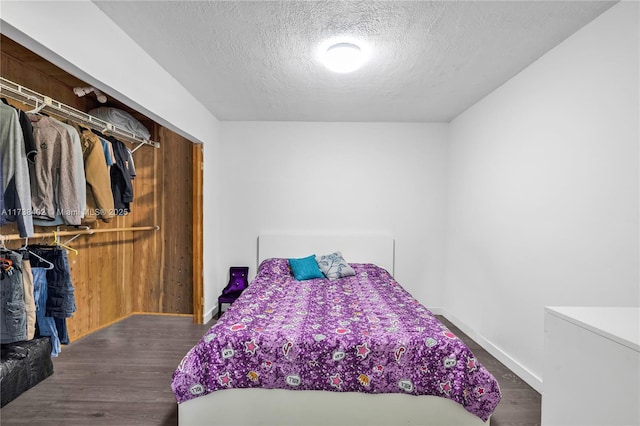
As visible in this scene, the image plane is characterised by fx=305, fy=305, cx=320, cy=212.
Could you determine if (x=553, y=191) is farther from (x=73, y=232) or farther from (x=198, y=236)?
(x=73, y=232)

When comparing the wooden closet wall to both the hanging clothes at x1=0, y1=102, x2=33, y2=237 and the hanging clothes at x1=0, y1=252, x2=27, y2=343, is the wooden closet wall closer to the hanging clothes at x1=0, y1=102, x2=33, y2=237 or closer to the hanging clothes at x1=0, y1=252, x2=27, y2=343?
the hanging clothes at x1=0, y1=252, x2=27, y2=343

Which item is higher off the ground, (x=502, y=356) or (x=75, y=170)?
(x=75, y=170)

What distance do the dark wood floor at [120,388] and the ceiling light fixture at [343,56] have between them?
247 cm

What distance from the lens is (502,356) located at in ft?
8.42

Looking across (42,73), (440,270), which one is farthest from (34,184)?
(440,270)

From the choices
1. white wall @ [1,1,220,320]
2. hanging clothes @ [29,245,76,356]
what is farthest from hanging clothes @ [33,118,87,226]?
white wall @ [1,1,220,320]

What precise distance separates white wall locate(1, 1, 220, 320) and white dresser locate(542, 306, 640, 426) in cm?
234

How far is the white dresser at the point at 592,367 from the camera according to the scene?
83 centimetres

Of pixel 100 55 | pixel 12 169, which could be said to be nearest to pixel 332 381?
pixel 12 169

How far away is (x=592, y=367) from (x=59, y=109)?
3.05 meters

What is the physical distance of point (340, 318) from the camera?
209cm

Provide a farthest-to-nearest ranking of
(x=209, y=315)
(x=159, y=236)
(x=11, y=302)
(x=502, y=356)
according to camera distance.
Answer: (x=159, y=236) < (x=209, y=315) < (x=502, y=356) < (x=11, y=302)

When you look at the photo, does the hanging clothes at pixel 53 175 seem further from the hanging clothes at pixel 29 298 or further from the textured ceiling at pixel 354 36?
the textured ceiling at pixel 354 36

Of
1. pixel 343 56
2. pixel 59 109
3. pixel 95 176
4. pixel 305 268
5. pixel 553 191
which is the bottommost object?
pixel 305 268
